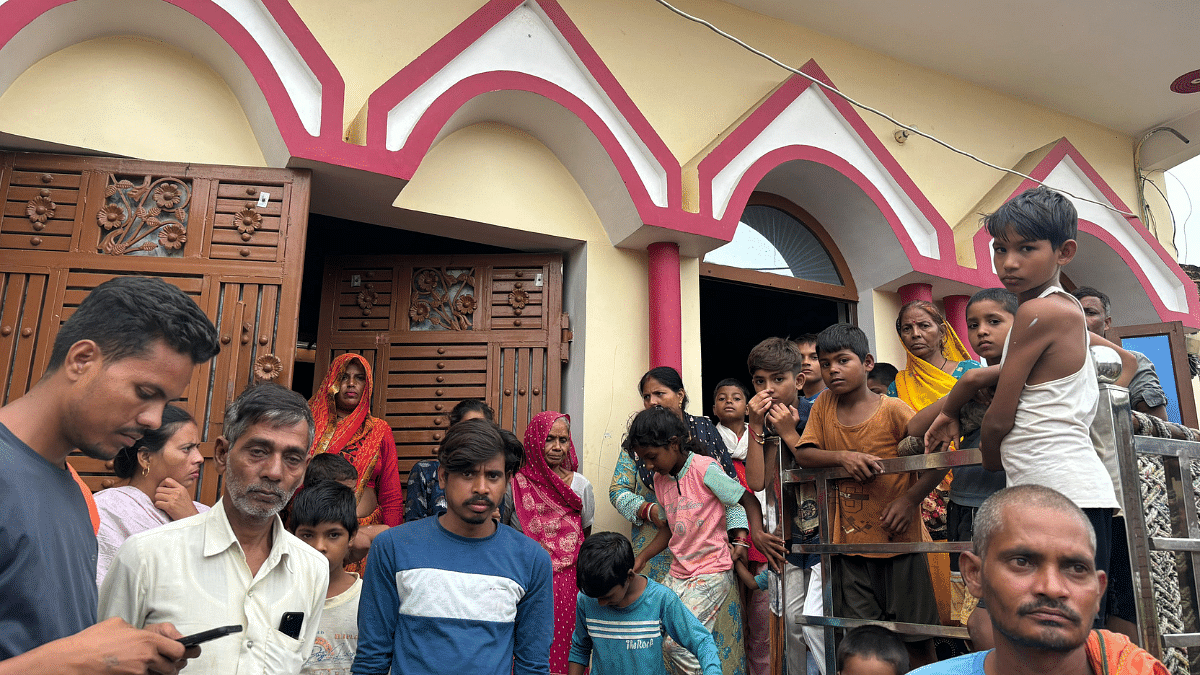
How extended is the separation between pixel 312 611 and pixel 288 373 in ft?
7.48

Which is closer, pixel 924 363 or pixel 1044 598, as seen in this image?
pixel 1044 598

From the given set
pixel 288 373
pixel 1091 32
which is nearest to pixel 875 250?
pixel 1091 32

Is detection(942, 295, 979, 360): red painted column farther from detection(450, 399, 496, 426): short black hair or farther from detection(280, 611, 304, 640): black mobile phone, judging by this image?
detection(280, 611, 304, 640): black mobile phone

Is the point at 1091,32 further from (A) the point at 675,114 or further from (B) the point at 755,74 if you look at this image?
(A) the point at 675,114

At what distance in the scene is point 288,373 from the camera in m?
4.16

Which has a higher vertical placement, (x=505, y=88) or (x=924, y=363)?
→ (x=505, y=88)

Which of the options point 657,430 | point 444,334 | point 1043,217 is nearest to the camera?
point 1043,217

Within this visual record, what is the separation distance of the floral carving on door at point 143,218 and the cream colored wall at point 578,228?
1.20m

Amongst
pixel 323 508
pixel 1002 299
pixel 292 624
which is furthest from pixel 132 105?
pixel 1002 299

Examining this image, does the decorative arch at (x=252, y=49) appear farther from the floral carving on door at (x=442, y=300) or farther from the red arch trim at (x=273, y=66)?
the floral carving on door at (x=442, y=300)

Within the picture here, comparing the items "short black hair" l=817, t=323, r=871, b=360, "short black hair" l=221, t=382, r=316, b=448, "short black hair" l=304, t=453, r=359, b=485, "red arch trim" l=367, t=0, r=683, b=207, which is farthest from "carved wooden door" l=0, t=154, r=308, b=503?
"short black hair" l=817, t=323, r=871, b=360

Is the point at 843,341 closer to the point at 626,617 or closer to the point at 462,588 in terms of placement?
the point at 626,617

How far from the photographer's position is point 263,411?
2.13 m

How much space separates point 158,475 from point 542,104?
126 inches
